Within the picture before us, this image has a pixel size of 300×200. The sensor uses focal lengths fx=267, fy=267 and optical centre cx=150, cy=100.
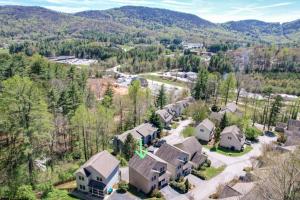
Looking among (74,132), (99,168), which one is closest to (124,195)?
(99,168)

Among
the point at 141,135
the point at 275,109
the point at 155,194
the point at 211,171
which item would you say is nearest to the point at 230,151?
the point at 211,171

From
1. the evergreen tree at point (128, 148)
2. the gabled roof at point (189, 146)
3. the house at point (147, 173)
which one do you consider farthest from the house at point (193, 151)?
the house at point (147, 173)

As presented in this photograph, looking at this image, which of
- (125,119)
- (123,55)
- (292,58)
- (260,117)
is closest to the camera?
(125,119)

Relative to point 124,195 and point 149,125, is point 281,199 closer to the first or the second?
point 124,195

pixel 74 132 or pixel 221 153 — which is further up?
pixel 74 132

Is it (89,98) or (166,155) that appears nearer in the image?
(166,155)

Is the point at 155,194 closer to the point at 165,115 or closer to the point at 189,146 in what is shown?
the point at 189,146

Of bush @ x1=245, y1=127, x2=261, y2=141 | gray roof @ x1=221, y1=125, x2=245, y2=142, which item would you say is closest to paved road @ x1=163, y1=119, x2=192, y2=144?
gray roof @ x1=221, y1=125, x2=245, y2=142

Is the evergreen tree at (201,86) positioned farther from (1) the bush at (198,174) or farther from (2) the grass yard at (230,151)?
(1) the bush at (198,174)
